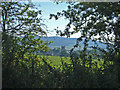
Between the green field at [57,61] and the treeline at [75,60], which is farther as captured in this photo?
the green field at [57,61]

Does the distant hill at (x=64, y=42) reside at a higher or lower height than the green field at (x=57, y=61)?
higher

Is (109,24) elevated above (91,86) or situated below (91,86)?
above

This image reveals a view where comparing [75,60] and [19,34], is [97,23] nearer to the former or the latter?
[75,60]

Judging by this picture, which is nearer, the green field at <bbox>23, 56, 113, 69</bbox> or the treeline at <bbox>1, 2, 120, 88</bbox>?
the treeline at <bbox>1, 2, 120, 88</bbox>

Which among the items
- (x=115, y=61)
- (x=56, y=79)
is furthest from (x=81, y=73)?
(x=115, y=61)

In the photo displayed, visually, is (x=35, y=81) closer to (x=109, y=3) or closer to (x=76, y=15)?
(x=76, y=15)

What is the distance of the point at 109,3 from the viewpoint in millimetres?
3488

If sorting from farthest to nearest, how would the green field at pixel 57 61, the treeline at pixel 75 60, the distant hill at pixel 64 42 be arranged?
the distant hill at pixel 64 42
the green field at pixel 57 61
the treeline at pixel 75 60

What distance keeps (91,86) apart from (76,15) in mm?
1691

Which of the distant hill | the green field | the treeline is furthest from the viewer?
the distant hill

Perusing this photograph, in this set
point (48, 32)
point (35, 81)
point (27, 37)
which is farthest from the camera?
point (48, 32)

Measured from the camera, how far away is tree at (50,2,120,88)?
3363mm

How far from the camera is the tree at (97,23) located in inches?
132

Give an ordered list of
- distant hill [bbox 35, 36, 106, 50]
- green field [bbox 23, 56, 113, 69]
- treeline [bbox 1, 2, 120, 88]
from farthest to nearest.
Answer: distant hill [bbox 35, 36, 106, 50], green field [bbox 23, 56, 113, 69], treeline [bbox 1, 2, 120, 88]
